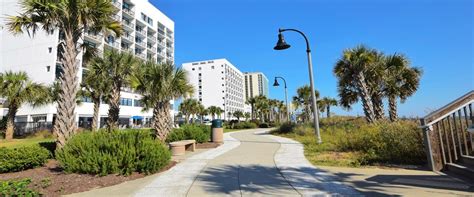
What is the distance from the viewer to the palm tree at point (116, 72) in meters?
17.7

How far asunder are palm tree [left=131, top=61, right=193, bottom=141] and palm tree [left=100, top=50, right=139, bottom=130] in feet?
7.65

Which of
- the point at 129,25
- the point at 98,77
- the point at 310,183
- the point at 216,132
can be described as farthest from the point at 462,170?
the point at 129,25

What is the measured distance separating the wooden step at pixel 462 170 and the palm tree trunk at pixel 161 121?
12.0 metres

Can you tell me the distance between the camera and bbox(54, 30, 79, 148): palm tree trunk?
9703 millimetres

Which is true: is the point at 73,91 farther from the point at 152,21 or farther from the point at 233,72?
the point at 233,72

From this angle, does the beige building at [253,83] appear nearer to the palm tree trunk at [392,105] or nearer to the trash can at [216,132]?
the palm tree trunk at [392,105]

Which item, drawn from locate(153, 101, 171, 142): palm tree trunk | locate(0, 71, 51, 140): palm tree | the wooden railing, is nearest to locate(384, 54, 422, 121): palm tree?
the wooden railing

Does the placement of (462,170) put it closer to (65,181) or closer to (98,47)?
(65,181)

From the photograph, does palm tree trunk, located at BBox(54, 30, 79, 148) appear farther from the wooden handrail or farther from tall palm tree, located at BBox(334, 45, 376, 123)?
tall palm tree, located at BBox(334, 45, 376, 123)

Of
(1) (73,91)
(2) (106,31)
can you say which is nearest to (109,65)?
(2) (106,31)

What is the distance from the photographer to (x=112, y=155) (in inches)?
288

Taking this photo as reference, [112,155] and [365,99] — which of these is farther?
[365,99]

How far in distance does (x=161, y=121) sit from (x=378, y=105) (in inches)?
546

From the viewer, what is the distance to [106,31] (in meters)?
11.5
